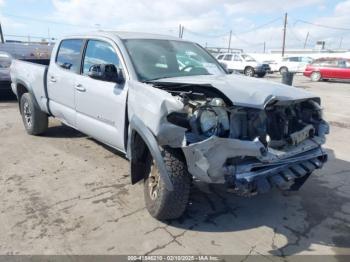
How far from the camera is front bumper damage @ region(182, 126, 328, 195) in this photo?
3057 millimetres

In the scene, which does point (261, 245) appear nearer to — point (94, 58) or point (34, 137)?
point (94, 58)

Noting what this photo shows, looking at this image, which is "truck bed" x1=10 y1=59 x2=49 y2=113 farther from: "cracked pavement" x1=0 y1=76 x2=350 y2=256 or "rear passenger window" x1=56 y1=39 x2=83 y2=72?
"cracked pavement" x1=0 y1=76 x2=350 y2=256

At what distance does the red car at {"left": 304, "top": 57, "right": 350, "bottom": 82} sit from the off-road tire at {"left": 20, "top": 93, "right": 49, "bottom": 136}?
73.8 feet

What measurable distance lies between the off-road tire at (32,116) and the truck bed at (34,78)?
184 millimetres

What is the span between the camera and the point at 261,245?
3328 mm

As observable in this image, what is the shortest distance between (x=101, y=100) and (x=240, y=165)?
2038 millimetres

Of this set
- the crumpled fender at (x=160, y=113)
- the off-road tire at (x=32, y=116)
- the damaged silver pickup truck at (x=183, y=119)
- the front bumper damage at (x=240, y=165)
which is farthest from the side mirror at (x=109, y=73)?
the off-road tire at (x=32, y=116)

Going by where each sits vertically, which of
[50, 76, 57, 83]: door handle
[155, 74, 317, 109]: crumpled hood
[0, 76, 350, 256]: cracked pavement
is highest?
[155, 74, 317, 109]: crumpled hood

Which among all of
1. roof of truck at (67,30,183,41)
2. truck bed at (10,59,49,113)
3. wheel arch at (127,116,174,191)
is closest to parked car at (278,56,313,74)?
truck bed at (10,59,49,113)

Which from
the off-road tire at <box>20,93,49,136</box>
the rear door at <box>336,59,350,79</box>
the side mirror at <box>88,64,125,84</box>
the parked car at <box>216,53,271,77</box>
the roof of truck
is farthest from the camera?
the parked car at <box>216,53,271,77</box>

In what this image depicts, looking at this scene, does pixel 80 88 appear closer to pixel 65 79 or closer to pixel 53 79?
pixel 65 79

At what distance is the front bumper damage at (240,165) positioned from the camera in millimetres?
3057

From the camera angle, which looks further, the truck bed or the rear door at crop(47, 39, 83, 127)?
the truck bed

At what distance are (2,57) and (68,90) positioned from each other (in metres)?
6.74
